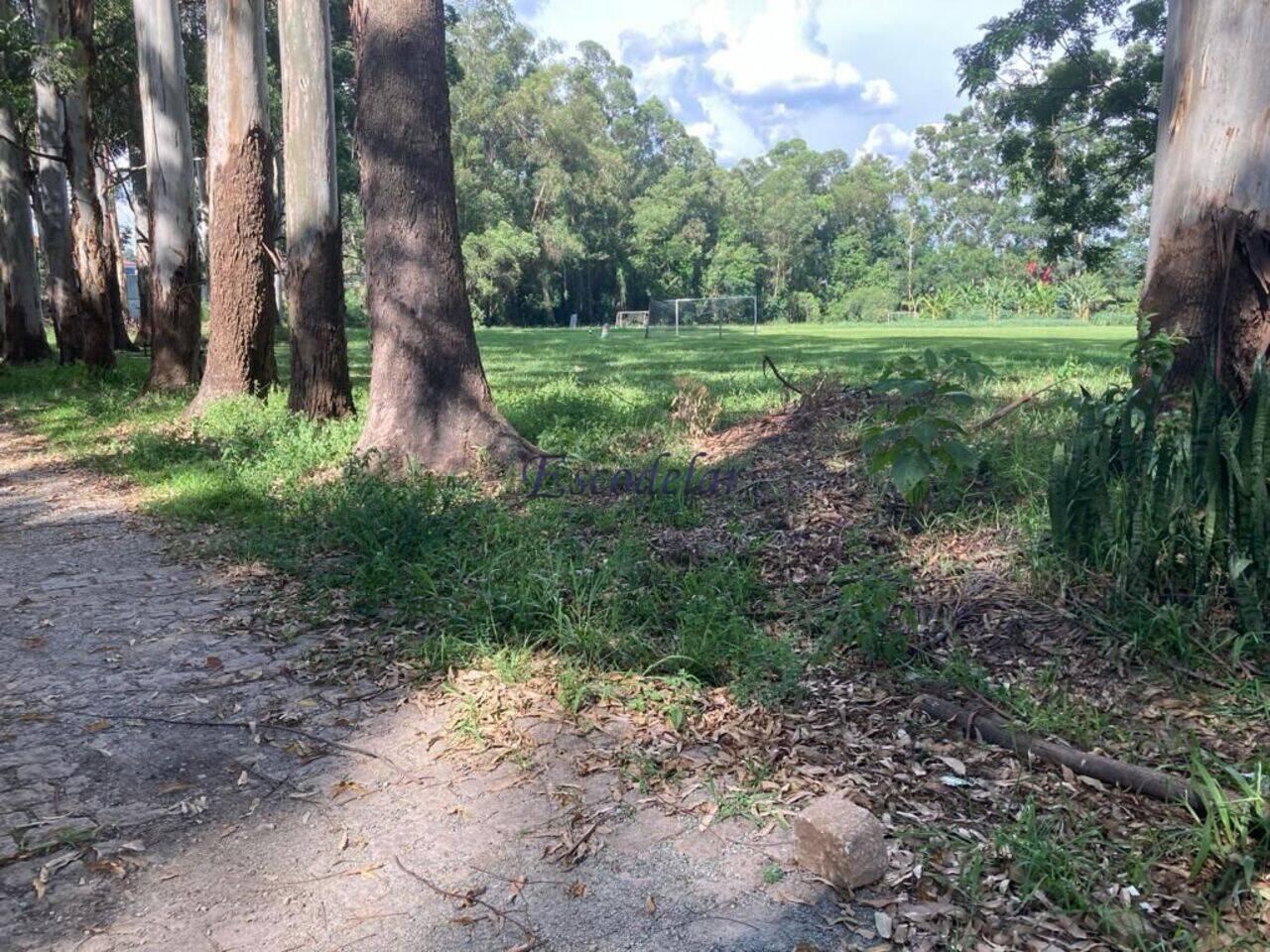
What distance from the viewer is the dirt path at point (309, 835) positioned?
2.52 meters

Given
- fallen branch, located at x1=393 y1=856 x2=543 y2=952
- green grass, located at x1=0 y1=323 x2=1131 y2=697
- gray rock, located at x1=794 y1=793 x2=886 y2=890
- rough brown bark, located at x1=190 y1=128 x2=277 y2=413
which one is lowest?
fallen branch, located at x1=393 y1=856 x2=543 y2=952

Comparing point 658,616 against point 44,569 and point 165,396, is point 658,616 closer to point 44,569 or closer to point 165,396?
point 44,569

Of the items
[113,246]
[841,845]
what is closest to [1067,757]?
[841,845]

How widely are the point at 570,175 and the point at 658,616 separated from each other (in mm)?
56962

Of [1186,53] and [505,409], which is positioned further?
[505,409]

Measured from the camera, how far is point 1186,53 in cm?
491

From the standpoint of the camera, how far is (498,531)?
5.45 meters

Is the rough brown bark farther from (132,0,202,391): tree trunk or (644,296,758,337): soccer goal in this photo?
(644,296,758,337): soccer goal

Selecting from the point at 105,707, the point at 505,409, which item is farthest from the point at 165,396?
the point at 105,707

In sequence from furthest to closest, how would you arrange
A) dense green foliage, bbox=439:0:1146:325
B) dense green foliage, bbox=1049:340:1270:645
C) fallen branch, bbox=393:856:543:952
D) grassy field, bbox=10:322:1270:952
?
dense green foliage, bbox=439:0:1146:325
dense green foliage, bbox=1049:340:1270:645
grassy field, bbox=10:322:1270:952
fallen branch, bbox=393:856:543:952

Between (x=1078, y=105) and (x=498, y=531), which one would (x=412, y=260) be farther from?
(x=1078, y=105)

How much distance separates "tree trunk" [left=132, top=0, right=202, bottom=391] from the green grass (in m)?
2.11

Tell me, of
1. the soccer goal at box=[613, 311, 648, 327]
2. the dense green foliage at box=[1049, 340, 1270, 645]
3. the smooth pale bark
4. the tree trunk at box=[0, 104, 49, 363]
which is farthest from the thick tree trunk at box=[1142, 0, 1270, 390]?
the soccer goal at box=[613, 311, 648, 327]

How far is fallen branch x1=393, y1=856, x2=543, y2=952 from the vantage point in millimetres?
2473
